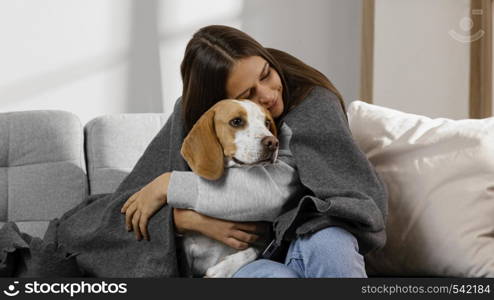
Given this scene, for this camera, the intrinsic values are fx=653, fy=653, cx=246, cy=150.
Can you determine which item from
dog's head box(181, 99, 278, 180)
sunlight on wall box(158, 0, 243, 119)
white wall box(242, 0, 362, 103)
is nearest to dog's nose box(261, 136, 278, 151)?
dog's head box(181, 99, 278, 180)

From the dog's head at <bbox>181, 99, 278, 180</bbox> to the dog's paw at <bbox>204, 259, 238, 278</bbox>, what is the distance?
0.18m

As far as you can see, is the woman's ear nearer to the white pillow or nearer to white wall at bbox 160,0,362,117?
the white pillow

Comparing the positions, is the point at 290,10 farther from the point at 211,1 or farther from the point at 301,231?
the point at 301,231

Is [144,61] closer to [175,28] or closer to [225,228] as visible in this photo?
[175,28]

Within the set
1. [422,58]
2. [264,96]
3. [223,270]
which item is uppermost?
[264,96]

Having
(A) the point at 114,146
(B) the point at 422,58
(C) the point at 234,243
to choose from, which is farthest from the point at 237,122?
(B) the point at 422,58

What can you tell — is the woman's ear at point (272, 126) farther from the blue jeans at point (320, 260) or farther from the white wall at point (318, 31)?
the white wall at point (318, 31)

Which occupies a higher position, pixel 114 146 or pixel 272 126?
pixel 272 126

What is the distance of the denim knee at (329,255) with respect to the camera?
1.23 m

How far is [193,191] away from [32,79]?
5.22ft

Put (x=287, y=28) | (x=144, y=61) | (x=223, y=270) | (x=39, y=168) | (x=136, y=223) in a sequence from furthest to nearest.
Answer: (x=287, y=28), (x=144, y=61), (x=39, y=168), (x=136, y=223), (x=223, y=270)

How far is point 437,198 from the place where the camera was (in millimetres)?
1528

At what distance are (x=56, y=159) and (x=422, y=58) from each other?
1.63 meters

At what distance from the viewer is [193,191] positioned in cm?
139
